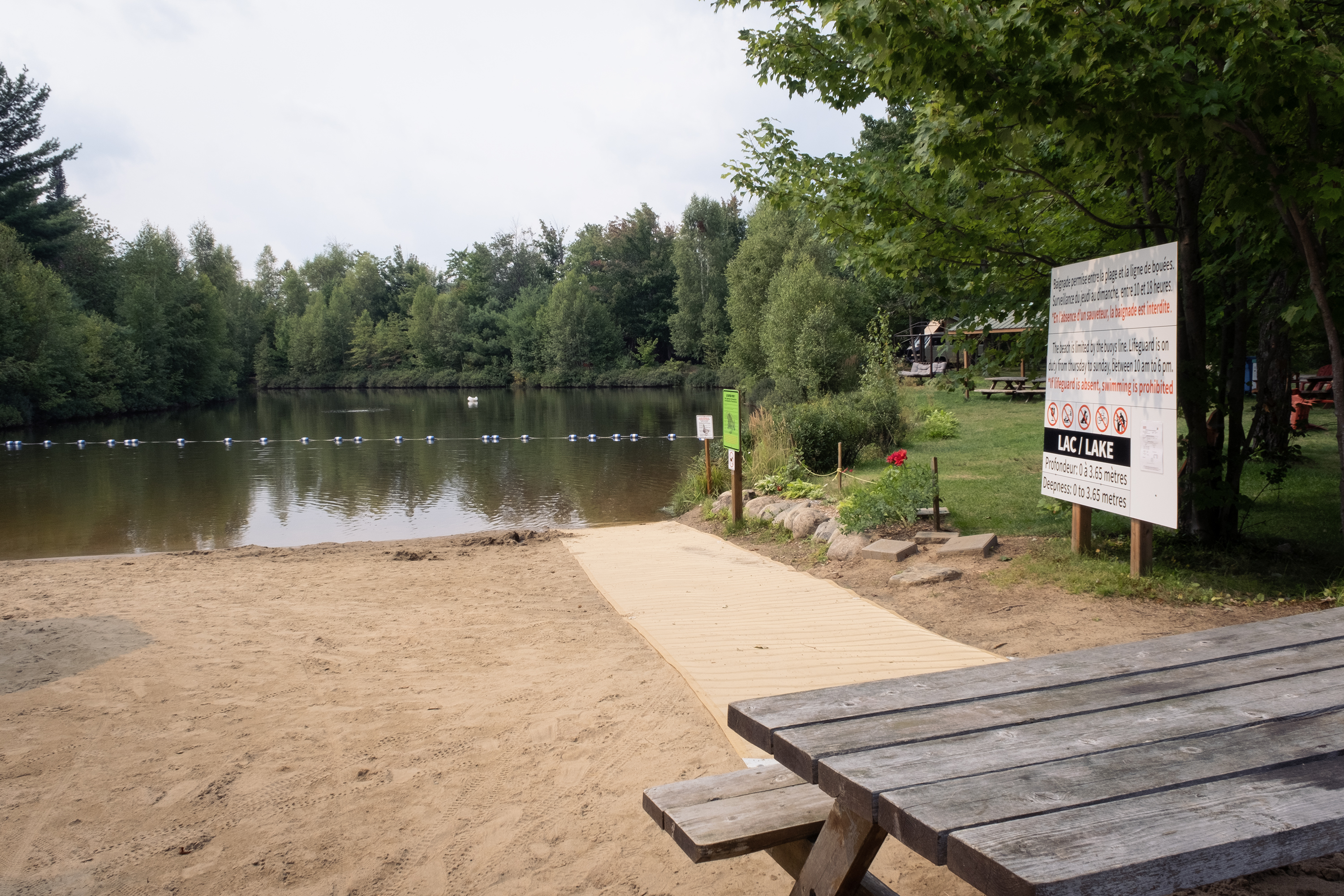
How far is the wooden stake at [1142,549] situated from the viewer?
621 centimetres

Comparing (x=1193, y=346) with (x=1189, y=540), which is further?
(x=1189, y=540)

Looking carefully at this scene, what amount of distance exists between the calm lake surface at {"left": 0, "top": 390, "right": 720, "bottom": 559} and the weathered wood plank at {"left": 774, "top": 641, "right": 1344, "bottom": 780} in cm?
1248

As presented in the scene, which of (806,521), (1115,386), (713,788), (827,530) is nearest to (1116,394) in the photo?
(1115,386)

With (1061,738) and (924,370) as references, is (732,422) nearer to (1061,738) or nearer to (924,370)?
(1061,738)

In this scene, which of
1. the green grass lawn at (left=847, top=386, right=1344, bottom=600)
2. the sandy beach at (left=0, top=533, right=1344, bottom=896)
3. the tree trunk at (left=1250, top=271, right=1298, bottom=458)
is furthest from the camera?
the tree trunk at (left=1250, top=271, right=1298, bottom=458)

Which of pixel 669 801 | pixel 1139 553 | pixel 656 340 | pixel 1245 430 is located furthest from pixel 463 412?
pixel 669 801

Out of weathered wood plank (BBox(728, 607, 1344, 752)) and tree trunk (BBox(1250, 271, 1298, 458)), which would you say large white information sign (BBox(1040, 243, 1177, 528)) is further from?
weathered wood plank (BBox(728, 607, 1344, 752))

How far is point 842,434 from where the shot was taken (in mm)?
15906

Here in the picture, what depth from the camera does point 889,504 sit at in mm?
8844

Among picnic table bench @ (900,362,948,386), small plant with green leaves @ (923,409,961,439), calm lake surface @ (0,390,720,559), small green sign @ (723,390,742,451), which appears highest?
picnic table bench @ (900,362,948,386)

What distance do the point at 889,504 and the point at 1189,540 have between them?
2.61 m

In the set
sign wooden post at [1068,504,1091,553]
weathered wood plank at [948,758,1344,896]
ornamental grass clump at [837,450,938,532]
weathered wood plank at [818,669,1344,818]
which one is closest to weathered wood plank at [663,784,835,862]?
weathered wood plank at [818,669,1344,818]

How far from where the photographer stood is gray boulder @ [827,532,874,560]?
27.3ft

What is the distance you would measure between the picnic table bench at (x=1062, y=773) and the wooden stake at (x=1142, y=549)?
3910 mm
